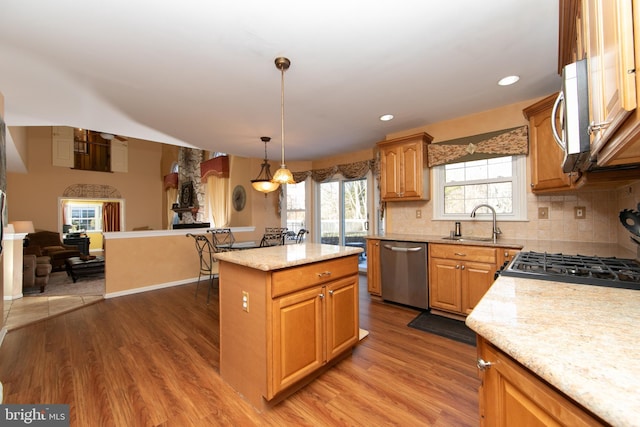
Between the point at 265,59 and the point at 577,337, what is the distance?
2.36m

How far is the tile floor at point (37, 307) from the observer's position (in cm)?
301

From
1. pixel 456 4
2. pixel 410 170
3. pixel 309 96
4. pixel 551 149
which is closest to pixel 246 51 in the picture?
pixel 309 96

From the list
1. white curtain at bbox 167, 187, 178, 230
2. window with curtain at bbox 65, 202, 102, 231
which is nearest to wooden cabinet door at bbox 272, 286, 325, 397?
white curtain at bbox 167, 187, 178, 230

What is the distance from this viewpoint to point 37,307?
11.3ft

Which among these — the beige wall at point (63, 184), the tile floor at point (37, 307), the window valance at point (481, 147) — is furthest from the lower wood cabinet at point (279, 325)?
the beige wall at point (63, 184)

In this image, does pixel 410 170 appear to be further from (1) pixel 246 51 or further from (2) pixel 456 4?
(1) pixel 246 51

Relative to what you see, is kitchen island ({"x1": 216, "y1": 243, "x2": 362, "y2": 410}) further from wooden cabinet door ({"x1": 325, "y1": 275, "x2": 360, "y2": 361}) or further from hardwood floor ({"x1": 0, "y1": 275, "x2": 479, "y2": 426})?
hardwood floor ({"x1": 0, "y1": 275, "x2": 479, "y2": 426})

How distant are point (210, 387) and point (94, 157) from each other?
8.95 m

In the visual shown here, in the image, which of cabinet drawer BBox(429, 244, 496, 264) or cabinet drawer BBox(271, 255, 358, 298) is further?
cabinet drawer BBox(429, 244, 496, 264)

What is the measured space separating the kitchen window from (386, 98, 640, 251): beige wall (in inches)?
3.6

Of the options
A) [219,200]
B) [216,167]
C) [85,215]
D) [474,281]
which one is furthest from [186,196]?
[474,281]

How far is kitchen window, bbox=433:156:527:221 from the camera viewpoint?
2.98 meters

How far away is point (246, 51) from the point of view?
78.7 inches

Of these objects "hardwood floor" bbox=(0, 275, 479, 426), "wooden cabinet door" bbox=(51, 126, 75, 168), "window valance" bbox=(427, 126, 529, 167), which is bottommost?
"hardwood floor" bbox=(0, 275, 479, 426)
